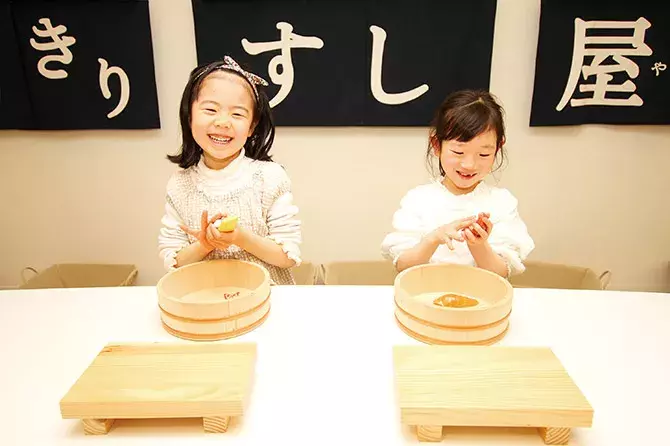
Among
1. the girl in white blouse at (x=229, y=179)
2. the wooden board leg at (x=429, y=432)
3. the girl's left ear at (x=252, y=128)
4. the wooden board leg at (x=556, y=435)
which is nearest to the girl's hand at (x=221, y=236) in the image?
the girl in white blouse at (x=229, y=179)

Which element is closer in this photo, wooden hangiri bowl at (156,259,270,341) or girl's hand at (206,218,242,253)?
wooden hangiri bowl at (156,259,270,341)

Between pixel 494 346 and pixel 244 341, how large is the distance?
1.89 ft

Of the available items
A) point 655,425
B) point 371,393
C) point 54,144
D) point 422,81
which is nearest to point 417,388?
point 371,393

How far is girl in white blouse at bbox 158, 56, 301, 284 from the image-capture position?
4.57ft

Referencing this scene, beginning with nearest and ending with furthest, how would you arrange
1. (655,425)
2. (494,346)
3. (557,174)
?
(655,425)
(494,346)
(557,174)

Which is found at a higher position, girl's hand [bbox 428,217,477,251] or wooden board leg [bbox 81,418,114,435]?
girl's hand [bbox 428,217,477,251]

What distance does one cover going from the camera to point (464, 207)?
1.56m

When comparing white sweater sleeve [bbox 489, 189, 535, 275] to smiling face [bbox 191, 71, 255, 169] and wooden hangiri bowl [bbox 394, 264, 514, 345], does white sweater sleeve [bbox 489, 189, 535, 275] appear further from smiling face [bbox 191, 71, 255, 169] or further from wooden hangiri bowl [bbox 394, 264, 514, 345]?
smiling face [bbox 191, 71, 255, 169]

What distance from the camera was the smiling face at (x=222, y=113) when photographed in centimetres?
138

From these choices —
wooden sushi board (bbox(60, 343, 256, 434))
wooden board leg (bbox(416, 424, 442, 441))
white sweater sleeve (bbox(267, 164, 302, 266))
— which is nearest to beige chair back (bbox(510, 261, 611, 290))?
white sweater sleeve (bbox(267, 164, 302, 266))

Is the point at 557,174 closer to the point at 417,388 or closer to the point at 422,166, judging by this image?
the point at 422,166

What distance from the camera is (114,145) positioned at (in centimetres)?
272

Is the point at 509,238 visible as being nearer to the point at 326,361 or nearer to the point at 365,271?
the point at 326,361

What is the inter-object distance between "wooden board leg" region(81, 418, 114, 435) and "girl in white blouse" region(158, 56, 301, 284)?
577 mm
